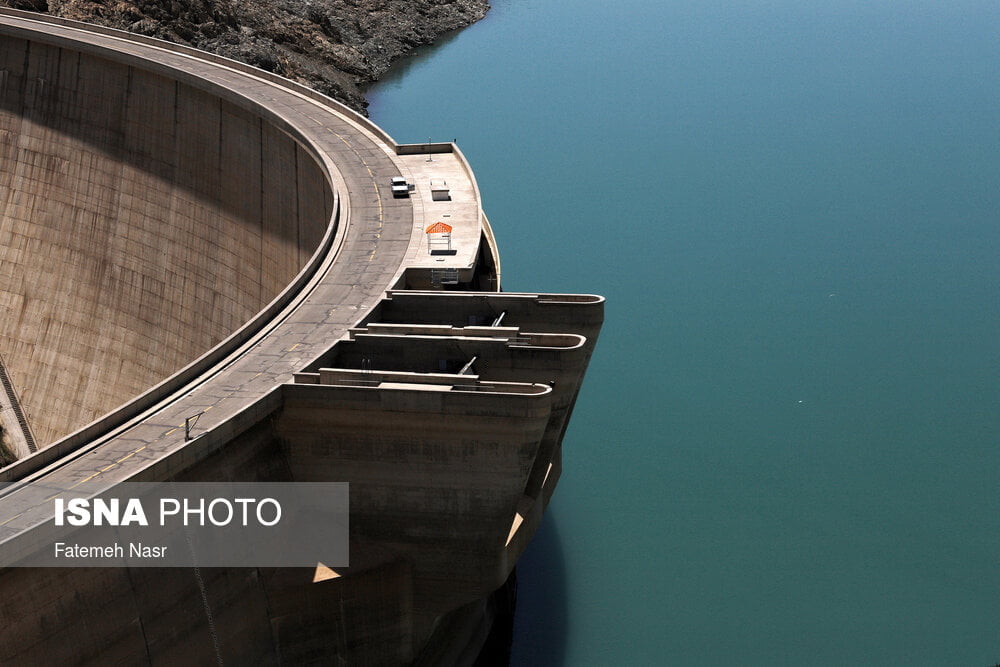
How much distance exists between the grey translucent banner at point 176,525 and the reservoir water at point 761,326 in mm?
9243

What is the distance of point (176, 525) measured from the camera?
2670 centimetres

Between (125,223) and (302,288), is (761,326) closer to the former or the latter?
(302,288)

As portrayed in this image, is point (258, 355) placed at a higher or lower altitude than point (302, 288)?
lower

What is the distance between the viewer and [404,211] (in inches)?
1839

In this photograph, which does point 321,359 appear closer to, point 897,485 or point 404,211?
point 404,211

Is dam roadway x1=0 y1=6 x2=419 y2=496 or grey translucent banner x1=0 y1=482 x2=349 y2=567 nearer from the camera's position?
grey translucent banner x1=0 y1=482 x2=349 y2=567

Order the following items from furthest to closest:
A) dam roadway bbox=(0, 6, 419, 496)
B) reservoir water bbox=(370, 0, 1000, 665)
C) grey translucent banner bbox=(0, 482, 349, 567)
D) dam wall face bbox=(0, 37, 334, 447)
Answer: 1. dam wall face bbox=(0, 37, 334, 447)
2. reservoir water bbox=(370, 0, 1000, 665)
3. dam roadway bbox=(0, 6, 419, 496)
4. grey translucent banner bbox=(0, 482, 349, 567)

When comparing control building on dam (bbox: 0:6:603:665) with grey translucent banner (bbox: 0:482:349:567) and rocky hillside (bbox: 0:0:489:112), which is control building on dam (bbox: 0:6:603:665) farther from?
rocky hillside (bbox: 0:0:489:112)

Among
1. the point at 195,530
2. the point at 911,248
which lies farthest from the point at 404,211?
the point at 911,248

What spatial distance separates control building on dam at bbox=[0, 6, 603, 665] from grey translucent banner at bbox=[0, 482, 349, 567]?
0.80 ft

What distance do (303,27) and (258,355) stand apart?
7420 centimetres

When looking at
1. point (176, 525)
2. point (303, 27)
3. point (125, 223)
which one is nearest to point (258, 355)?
point (176, 525)

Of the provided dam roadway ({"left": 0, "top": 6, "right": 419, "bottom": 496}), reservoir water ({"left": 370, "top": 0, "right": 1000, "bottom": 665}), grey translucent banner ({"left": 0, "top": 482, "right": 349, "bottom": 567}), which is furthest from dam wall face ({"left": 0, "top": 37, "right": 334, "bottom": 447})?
grey translucent banner ({"left": 0, "top": 482, "right": 349, "bottom": 567})

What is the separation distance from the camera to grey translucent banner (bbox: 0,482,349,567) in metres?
23.9
